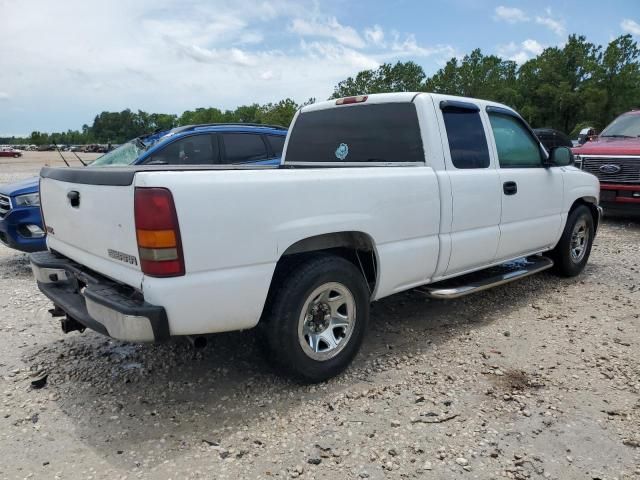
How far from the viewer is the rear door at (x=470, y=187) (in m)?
3.96

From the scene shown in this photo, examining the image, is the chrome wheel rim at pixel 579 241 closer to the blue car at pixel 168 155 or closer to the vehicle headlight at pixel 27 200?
the blue car at pixel 168 155

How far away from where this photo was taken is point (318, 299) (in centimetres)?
326

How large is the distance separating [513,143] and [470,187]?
108cm

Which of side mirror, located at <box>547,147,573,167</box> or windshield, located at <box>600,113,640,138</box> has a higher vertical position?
windshield, located at <box>600,113,640,138</box>

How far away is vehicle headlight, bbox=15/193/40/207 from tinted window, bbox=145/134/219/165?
1373mm

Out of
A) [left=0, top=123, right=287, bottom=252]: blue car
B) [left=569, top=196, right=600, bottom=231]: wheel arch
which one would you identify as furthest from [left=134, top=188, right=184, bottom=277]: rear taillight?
[left=569, top=196, right=600, bottom=231]: wheel arch

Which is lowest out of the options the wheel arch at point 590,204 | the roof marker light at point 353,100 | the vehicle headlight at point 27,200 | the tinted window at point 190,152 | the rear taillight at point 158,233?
the wheel arch at point 590,204

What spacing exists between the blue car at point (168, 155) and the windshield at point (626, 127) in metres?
6.75

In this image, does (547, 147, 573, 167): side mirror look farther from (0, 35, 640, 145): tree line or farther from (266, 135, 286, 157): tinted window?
(0, 35, 640, 145): tree line

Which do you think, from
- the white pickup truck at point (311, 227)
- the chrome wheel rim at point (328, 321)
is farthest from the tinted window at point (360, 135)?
the chrome wheel rim at point (328, 321)

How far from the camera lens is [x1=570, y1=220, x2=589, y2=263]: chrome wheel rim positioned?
5.75 metres

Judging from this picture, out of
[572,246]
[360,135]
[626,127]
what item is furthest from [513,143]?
[626,127]

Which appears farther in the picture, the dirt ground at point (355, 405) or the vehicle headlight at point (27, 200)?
the vehicle headlight at point (27, 200)

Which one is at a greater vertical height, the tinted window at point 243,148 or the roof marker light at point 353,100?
the roof marker light at point 353,100
